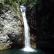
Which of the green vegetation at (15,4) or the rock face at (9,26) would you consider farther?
the green vegetation at (15,4)

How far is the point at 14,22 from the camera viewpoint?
15742 mm

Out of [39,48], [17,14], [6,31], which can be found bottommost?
[39,48]

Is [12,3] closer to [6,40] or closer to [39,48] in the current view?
[6,40]

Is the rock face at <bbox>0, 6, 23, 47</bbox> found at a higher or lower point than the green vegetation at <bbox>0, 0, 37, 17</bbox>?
lower

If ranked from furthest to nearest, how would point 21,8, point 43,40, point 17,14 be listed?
point 21,8, point 17,14, point 43,40

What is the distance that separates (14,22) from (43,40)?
286 cm

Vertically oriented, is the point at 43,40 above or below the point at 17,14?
below

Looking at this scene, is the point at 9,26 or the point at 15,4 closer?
the point at 9,26

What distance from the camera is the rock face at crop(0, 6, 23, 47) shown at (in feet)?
50.0

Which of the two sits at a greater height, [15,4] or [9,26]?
[15,4]

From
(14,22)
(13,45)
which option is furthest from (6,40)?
(14,22)

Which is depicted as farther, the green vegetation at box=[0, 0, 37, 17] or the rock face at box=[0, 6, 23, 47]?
the green vegetation at box=[0, 0, 37, 17]

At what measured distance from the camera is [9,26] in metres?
15.6

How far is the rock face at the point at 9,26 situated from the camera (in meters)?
15.2
